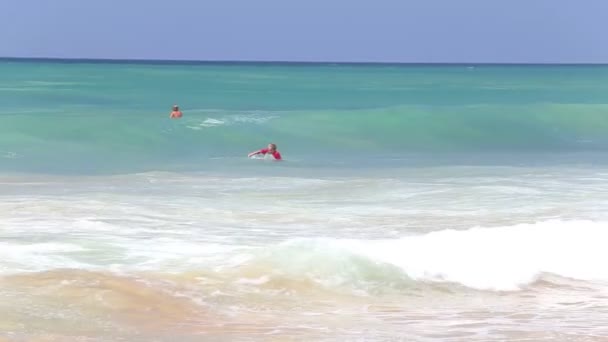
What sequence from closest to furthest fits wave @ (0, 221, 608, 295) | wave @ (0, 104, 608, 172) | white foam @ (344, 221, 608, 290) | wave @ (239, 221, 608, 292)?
1. wave @ (0, 221, 608, 295)
2. wave @ (239, 221, 608, 292)
3. white foam @ (344, 221, 608, 290)
4. wave @ (0, 104, 608, 172)

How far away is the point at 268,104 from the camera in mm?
Answer: 43812

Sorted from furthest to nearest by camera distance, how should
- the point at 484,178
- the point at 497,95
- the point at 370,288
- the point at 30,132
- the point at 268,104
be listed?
the point at 497,95, the point at 268,104, the point at 30,132, the point at 484,178, the point at 370,288

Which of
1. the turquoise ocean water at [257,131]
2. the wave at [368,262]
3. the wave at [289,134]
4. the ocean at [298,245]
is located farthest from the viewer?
the wave at [289,134]

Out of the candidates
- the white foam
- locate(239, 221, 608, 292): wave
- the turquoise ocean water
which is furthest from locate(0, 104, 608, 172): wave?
locate(239, 221, 608, 292): wave

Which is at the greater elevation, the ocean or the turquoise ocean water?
the turquoise ocean water

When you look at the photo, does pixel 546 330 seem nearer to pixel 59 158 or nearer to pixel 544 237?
pixel 544 237

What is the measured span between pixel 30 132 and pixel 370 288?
19.2 metres

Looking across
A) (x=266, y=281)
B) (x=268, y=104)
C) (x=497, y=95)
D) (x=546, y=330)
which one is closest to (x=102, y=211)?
(x=266, y=281)

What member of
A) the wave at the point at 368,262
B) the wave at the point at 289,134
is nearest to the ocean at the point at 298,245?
the wave at the point at 368,262

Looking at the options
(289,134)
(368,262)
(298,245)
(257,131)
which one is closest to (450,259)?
(368,262)

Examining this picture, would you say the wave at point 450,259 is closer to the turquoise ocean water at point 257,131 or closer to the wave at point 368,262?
the wave at point 368,262

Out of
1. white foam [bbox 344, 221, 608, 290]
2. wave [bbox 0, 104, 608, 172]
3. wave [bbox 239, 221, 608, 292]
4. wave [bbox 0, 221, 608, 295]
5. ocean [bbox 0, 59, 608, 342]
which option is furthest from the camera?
wave [bbox 0, 104, 608, 172]

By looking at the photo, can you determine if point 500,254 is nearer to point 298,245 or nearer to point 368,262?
point 368,262

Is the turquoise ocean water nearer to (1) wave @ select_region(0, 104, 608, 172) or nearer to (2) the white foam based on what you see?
(1) wave @ select_region(0, 104, 608, 172)
